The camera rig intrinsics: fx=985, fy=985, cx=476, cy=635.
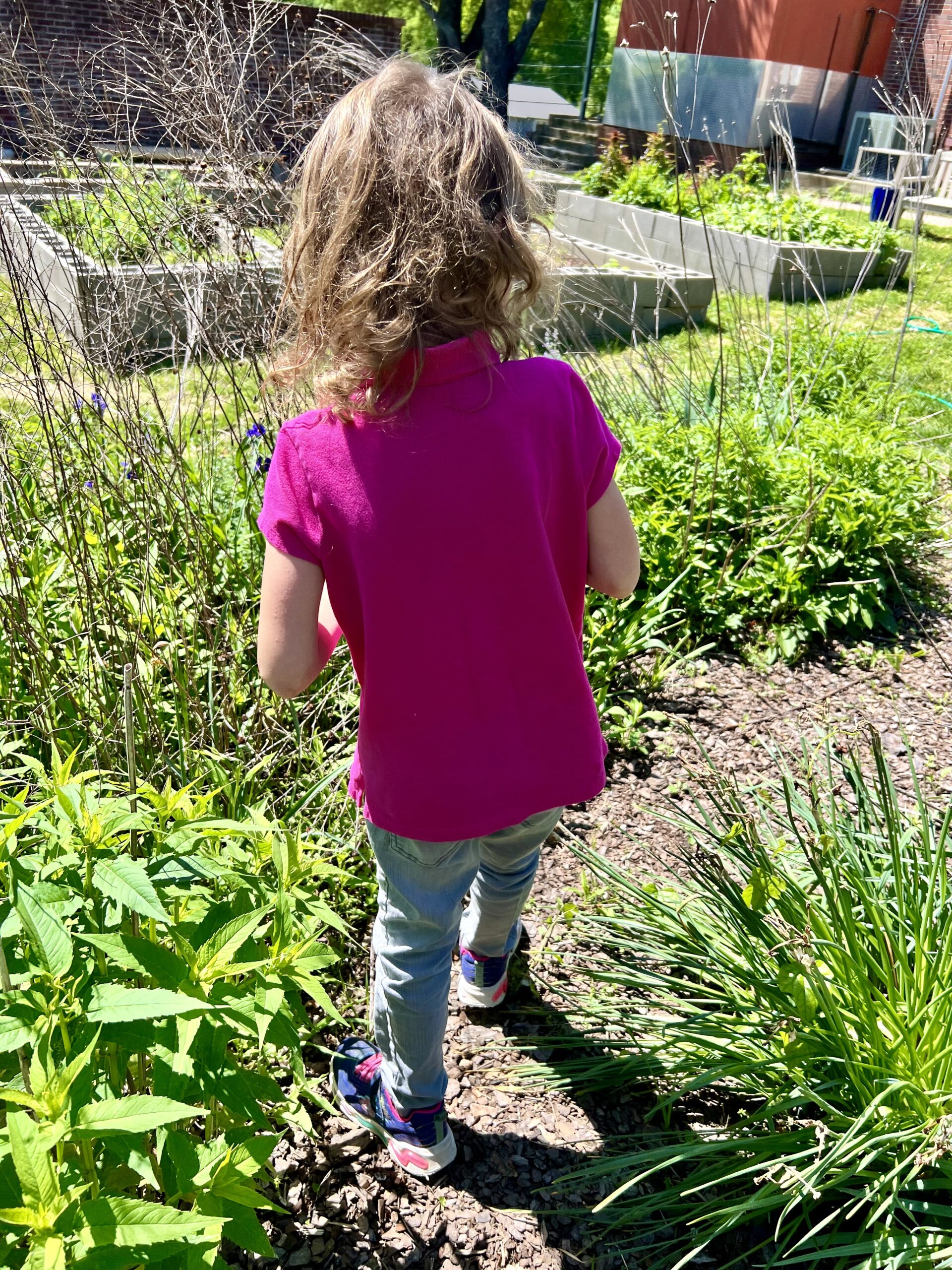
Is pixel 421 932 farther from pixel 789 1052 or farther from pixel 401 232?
pixel 401 232

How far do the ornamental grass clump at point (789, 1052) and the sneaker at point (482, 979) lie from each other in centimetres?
19

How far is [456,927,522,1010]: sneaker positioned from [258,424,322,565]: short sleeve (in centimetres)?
112

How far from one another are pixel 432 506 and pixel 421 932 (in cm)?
75

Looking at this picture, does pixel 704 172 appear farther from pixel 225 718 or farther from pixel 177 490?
pixel 225 718

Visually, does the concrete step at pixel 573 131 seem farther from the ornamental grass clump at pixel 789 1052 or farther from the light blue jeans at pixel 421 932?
the light blue jeans at pixel 421 932

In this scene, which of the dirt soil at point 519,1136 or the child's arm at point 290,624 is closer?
the child's arm at point 290,624

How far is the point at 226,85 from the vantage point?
8.89ft

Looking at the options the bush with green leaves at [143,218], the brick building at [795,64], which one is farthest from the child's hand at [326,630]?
the brick building at [795,64]

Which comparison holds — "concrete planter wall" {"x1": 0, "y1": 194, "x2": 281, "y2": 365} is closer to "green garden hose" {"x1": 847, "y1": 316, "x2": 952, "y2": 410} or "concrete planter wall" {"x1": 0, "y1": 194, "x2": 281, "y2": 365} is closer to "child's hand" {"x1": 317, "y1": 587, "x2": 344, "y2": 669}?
"child's hand" {"x1": 317, "y1": 587, "x2": 344, "y2": 669}

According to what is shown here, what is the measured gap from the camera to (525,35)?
61.9 ft

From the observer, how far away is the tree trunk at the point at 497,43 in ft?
59.6

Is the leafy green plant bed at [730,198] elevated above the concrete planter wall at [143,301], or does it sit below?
above

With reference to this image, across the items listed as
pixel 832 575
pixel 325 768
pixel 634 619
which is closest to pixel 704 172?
pixel 832 575

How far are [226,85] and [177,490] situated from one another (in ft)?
3.67
